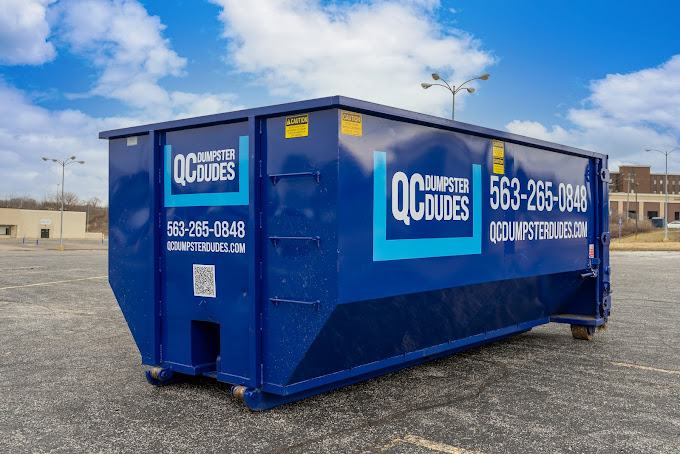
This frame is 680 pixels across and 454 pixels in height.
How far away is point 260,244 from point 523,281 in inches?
135

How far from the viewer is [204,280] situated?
531 centimetres

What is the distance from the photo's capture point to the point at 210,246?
5.26m

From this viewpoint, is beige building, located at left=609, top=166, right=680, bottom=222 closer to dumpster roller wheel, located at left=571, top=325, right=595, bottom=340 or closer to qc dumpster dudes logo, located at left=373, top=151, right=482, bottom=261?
dumpster roller wheel, located at left=571, top=325, right=595, bottom=340

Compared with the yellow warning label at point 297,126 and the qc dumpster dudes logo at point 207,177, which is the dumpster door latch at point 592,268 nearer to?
the yellow warning label at point 297,126

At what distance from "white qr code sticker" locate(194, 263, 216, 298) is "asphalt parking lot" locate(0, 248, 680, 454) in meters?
0.98

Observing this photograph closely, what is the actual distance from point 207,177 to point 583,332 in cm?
578

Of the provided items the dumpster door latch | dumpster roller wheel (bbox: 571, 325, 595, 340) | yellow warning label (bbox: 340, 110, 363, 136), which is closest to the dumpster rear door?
yellow warning label (bbox: 340, 110, 363, 136)

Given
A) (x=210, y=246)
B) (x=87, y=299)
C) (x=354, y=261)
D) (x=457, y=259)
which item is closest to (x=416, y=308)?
(x=457, y=259)

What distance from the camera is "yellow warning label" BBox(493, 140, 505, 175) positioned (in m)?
6.22

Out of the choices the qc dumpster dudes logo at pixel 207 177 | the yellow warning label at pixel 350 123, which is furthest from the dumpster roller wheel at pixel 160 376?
the yellow warning label at pixel 350 123

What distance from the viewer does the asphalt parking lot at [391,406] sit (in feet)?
14.1

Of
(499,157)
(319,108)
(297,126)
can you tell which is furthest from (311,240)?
(499,157)

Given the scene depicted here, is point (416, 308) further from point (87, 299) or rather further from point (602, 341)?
point (87, 299)

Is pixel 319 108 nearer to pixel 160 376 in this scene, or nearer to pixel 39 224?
pixel 160 376
